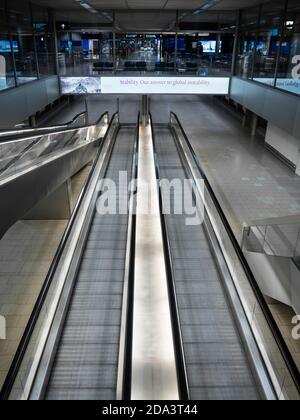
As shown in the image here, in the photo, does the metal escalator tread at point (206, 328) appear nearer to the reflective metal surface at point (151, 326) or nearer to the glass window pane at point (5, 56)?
the reflective metal surface at point (151, 326)

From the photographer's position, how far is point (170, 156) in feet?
41.4

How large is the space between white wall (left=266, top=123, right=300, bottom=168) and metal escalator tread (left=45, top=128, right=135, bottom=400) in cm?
874

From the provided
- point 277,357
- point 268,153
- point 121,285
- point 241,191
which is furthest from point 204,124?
point 277,357

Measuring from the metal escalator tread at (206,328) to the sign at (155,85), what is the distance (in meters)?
12.7

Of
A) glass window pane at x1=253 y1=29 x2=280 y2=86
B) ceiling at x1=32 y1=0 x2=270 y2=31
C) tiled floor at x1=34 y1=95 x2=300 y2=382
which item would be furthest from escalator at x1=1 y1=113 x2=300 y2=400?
ceiling at x1=32 y1=0 x2=270 y2=31

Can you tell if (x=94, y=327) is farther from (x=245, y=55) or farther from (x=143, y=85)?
(x=245, y=55)

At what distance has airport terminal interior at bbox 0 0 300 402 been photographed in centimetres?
412

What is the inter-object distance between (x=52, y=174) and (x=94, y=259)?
9.74 ft

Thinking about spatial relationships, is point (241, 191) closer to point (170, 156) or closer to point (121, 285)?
point (170, 156)

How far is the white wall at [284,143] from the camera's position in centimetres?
1303

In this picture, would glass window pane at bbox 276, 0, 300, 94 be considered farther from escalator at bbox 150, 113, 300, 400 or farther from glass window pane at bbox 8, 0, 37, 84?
glass window pane at bbox 8, 0, 37, 84

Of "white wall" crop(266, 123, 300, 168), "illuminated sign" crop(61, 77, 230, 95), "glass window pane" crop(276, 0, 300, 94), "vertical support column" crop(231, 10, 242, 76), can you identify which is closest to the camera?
"glass window pane" crop(276, 0, 300, 94)

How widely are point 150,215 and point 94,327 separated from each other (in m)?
3.78

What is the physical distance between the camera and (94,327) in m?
4.77
